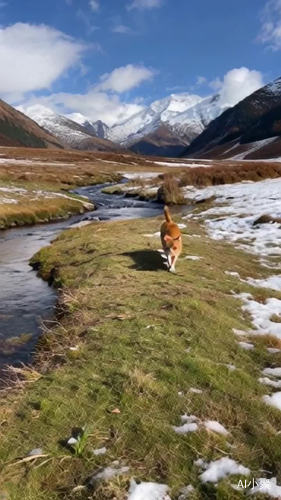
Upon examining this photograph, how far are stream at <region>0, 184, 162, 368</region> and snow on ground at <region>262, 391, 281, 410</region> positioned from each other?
5.92 meters

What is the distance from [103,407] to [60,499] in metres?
1.79

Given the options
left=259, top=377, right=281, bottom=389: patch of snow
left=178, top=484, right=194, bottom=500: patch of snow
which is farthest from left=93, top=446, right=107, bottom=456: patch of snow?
left=259, top=377, right=281, bottom=389: patch of snow

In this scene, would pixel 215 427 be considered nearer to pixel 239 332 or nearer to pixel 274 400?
pixel 274 400

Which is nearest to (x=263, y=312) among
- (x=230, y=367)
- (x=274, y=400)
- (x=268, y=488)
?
(x=230, y=367)

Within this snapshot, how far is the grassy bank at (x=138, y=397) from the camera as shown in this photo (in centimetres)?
582

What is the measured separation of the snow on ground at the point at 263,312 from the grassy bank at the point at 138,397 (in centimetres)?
35

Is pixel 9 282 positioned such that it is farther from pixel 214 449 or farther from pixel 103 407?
pixel 214 449

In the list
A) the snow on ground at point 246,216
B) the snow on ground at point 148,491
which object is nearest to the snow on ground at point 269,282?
the snow on ground at point 246,216

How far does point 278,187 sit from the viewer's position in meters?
42.2

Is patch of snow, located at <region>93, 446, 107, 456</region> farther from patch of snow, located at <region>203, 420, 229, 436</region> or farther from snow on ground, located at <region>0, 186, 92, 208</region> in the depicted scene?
snow on ground, located at <region>0, 186, 92, 208</region>

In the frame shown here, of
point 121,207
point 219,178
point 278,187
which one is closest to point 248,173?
point 219,178

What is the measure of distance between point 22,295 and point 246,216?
1785 cm

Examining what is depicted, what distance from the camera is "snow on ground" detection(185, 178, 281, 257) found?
22.6m

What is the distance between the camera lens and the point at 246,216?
29.8 metres
